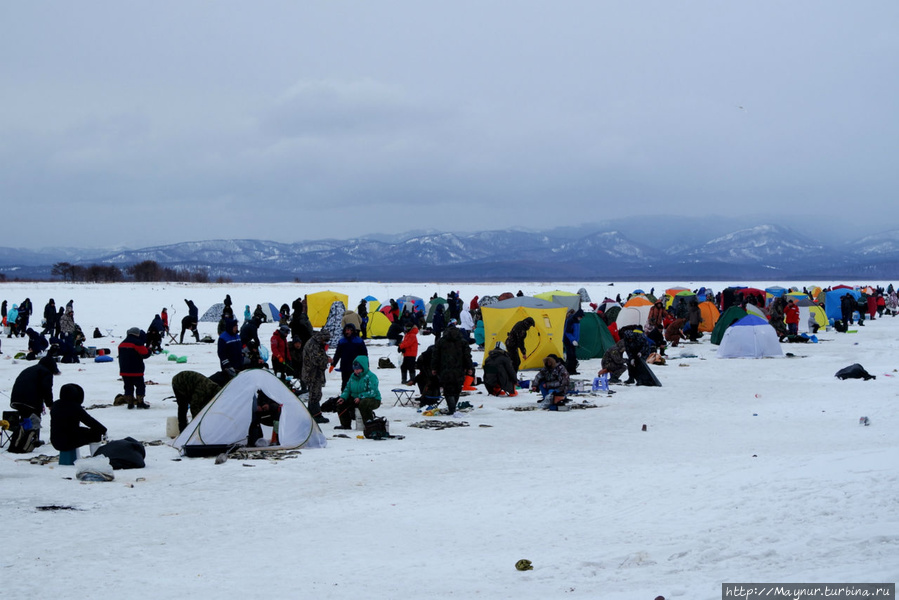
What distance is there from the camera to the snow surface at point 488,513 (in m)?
6.38

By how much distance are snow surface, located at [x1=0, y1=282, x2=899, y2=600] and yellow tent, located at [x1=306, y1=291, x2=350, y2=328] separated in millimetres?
19933

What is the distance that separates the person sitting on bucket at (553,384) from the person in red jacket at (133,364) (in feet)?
23.6

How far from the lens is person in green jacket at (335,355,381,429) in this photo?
1279 cm

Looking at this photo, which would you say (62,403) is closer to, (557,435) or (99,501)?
(99,501)

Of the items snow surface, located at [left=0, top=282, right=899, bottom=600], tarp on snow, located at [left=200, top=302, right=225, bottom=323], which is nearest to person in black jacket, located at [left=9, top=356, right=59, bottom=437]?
snow surface, located at [left=0, top=282, right=899, bottom=600]

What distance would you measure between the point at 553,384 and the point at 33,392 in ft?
28.2

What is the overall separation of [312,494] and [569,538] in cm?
310

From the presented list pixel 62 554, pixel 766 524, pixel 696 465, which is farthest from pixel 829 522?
pixel 62 554

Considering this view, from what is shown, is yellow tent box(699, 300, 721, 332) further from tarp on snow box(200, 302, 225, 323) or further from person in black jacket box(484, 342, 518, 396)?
tarp on snow box(200, 302, 225, 323)

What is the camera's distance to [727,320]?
2677 centimetres

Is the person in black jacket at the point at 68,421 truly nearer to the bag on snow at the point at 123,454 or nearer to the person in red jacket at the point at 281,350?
the bag on snow at the point at 123,454

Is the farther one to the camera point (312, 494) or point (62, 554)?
point (312, 494)

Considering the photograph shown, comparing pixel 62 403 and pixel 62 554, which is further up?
pixel 62 403

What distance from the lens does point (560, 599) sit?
6027mm
